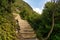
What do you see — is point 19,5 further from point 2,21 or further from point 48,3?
point 2,21

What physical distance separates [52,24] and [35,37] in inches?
123

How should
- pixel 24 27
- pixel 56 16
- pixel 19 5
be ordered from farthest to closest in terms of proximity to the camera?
pixel 19 5, pixel 24 27, pixel 56 16

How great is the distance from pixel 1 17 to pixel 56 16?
352 centimetres

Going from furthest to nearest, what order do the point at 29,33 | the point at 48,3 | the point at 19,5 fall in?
the point at 19,5
the point at 29,33
the point at 48,3

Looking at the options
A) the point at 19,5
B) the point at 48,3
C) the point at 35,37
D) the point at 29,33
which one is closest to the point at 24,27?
the point at 29,33

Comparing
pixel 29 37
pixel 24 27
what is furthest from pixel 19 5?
pixel 29 37

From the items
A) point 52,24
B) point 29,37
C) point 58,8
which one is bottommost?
point 29,37

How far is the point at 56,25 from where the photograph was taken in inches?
509

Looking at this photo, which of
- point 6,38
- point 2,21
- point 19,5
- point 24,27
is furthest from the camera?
point 19,5

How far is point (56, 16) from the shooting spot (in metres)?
13.3

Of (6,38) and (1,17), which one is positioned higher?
(1,17)

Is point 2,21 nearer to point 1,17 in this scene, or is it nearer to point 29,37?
point 1,17

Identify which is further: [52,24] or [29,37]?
[29,37]

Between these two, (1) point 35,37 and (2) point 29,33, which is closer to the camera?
(1) point 35,37
